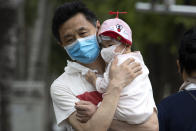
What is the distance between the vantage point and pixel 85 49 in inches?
136

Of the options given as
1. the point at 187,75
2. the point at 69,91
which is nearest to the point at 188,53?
the point at 187,75

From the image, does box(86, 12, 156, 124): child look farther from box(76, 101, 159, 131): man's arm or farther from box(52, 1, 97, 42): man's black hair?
box(52, 1, 97, 42): man's black hair

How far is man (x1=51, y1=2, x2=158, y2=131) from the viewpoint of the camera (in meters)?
3.18

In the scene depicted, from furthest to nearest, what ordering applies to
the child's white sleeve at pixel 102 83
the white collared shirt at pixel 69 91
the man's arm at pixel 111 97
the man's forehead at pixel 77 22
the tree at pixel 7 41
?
the tree at pixel 7 41 < the man's forehead at pixel 77 22 < the white collared shirt at pixel 69 91 < the child's white sleeve at pixel 102 83 < the man's arm at pixel 111 97

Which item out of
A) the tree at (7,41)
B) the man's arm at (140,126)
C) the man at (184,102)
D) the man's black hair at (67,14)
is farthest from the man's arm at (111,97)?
the tree at (7,41)

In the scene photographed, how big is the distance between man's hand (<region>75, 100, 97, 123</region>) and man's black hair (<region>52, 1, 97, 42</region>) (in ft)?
2.02

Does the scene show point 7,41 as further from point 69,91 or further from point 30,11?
point 30,11

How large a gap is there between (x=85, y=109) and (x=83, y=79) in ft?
1.21

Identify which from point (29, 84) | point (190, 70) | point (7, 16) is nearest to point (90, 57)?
point (190, 70)

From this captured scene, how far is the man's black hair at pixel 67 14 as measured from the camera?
139 inches

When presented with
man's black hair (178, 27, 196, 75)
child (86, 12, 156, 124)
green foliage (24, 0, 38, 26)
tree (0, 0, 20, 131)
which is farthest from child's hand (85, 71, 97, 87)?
green foliage (24, 0, 38, 26)

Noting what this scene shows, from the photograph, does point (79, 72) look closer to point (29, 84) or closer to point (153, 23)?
point (153, 23)

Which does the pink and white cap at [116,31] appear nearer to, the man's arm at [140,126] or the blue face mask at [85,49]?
the blue face mask at [85,49]

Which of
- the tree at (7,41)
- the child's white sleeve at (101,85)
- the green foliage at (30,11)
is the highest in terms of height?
the child's white sleeve at (101,85)
